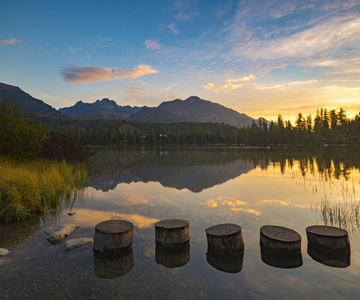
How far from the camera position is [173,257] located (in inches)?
285

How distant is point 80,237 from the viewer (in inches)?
348

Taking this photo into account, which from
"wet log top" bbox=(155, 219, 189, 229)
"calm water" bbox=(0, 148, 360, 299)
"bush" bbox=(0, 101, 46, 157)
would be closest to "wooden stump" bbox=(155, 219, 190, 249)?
"wet log top" bbox=(155, 219, 189, 229)

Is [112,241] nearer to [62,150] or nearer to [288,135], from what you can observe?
[62,150]

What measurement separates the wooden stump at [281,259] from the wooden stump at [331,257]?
53 cm

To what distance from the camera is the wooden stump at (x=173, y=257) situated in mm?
6855

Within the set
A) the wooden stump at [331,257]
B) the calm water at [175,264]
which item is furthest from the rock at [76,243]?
the wooden stump at [331,257]

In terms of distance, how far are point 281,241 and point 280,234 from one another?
1.59ft

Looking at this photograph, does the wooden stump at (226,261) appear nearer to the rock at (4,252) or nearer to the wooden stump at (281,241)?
the wooden stump at (281,241)

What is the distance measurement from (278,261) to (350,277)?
175 cm

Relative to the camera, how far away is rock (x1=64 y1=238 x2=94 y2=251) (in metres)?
7.75

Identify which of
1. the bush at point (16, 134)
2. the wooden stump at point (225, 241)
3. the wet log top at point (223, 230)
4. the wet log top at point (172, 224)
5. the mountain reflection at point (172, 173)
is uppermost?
the bush at point (16, 134)

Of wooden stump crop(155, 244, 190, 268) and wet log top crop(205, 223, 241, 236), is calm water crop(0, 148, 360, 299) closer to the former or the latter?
wooden stump crop(155, 244, 190, 268)

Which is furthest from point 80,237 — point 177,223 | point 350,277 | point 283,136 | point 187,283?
point 283,136

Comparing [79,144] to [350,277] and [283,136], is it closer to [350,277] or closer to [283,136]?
[350,277]
